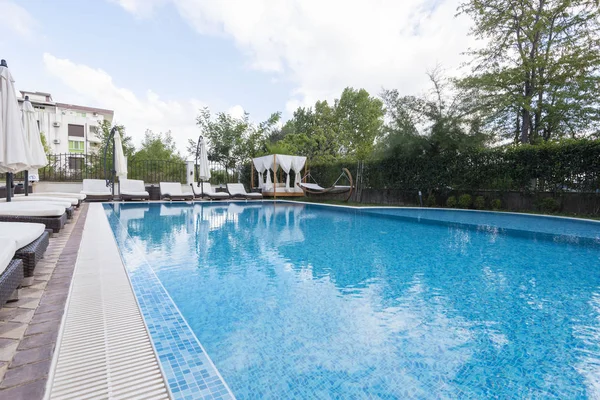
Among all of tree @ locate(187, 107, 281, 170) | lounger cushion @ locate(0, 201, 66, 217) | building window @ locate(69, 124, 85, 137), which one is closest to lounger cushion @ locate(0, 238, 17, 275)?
lounger cushion @ locate(0, 201, 66, 217)

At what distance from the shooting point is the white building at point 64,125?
33.7m

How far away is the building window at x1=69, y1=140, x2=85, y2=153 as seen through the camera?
35.9m

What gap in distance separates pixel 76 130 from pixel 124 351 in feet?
144

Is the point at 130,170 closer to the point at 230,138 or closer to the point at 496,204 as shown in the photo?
the point at 230,138

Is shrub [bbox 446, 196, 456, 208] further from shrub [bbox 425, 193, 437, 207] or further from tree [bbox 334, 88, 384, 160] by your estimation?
tree [bbox 334, 88, 384, 160]

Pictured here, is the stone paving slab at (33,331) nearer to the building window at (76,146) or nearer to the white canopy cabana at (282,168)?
the white canopy cabana at (282,168)

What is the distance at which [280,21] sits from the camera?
528 inches

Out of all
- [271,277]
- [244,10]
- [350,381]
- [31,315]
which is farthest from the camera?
[244,10]

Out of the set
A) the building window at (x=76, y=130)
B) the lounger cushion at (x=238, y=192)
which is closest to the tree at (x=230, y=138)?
the lounger cushion at (x=238, y=192)

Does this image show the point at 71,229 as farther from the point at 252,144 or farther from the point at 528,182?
the point at 252,144

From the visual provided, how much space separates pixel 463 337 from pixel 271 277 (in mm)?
2016

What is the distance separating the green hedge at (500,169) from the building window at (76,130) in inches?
1470

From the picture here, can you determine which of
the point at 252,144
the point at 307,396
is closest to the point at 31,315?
the point at 307,396

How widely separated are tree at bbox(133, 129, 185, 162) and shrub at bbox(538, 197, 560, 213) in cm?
2313
